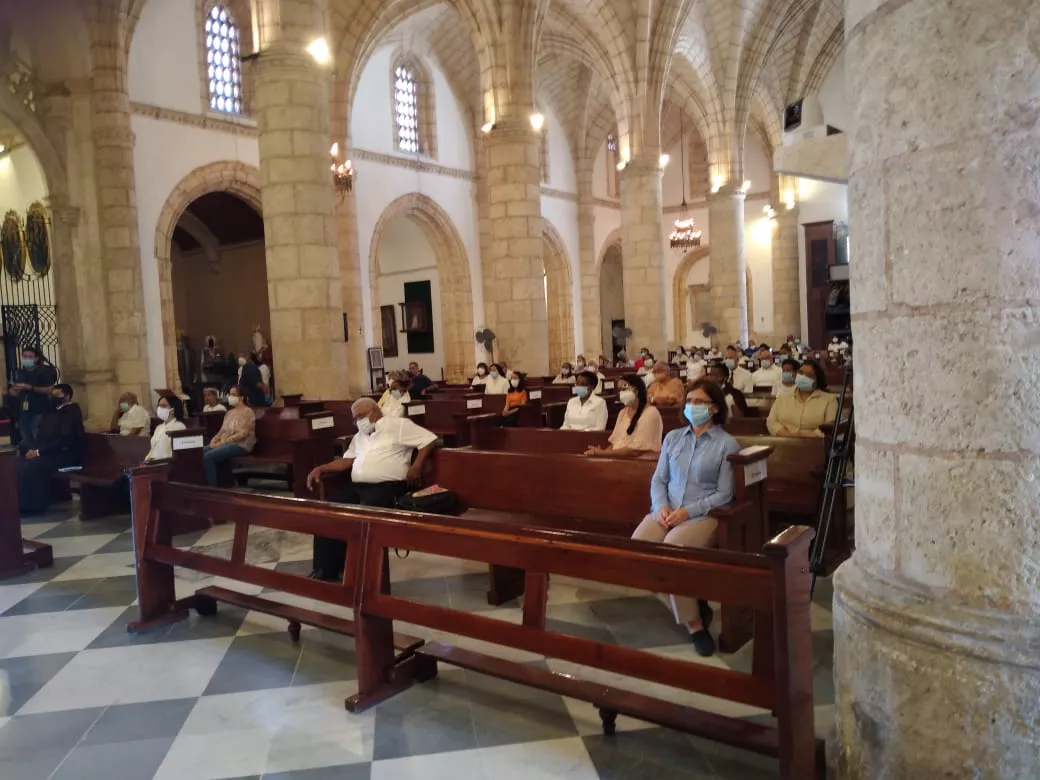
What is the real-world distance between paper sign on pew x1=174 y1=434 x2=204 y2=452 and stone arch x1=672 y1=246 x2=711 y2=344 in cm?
2722

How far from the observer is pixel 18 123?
45.1 ft

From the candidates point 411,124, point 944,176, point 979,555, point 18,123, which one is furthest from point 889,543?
point 411,124

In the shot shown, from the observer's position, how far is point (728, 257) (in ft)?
73.9

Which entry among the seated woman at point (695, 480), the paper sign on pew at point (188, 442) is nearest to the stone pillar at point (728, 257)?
the paper sign on pew at point (188, 442)

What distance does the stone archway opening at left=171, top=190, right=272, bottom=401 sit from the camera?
73.9ft

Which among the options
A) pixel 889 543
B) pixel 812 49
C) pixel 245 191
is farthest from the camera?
pixel 812 49

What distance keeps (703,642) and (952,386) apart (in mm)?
2168

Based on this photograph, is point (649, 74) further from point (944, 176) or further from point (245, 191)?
point (944, 176)

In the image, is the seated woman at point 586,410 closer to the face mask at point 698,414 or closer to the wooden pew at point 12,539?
the face mask at point 698,414

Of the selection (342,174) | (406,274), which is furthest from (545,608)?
(406,274)

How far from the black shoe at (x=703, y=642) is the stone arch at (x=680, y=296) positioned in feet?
96.1

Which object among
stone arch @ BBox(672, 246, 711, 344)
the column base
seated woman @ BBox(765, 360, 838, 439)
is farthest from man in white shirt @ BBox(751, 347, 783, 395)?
stone arch @ BBox(672, 246, 711, 344)

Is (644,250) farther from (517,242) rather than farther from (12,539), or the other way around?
(12,539)

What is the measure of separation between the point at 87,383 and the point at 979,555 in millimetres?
14987
